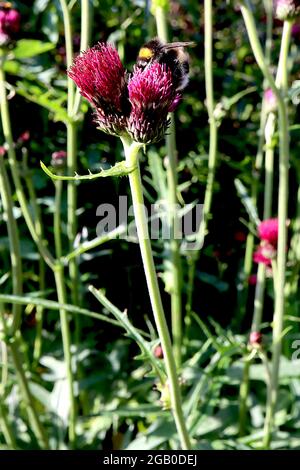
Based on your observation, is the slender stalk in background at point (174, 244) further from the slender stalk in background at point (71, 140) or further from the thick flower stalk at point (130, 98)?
the thick flower stalk at point (130, 98)

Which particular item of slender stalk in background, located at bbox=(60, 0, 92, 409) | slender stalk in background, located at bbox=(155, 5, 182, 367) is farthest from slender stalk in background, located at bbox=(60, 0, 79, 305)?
slender stalk in background, located at bbox=(155, 5, 182, 367)

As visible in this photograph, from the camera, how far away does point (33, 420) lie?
1.36 meters

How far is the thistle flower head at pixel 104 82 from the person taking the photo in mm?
720

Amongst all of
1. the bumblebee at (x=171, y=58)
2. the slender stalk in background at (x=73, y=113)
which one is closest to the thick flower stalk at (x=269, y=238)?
the slender stalk in background at (x=73, y=113)

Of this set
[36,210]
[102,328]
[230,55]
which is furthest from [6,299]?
[230,55]

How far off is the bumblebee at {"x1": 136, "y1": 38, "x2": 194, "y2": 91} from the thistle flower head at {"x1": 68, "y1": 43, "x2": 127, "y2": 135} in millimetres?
62

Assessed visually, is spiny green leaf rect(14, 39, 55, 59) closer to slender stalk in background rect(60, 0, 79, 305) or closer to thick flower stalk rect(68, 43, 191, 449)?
slender stalk in background rect(60, 0, 79, 305)

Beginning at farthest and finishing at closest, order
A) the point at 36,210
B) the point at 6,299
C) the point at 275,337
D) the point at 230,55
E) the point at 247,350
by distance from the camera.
→ the point at 230,55
the point at 36,210
the point at 247,350
the point at 275,337
the point at 6,299

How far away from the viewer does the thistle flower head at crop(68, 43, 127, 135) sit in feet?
2.36

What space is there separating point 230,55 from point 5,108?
137 cm

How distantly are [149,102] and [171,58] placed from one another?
0.14m

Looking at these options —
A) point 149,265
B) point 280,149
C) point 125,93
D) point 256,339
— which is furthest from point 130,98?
point 256,339

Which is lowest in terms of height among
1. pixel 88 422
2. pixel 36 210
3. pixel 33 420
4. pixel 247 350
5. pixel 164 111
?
pixel 88 422
